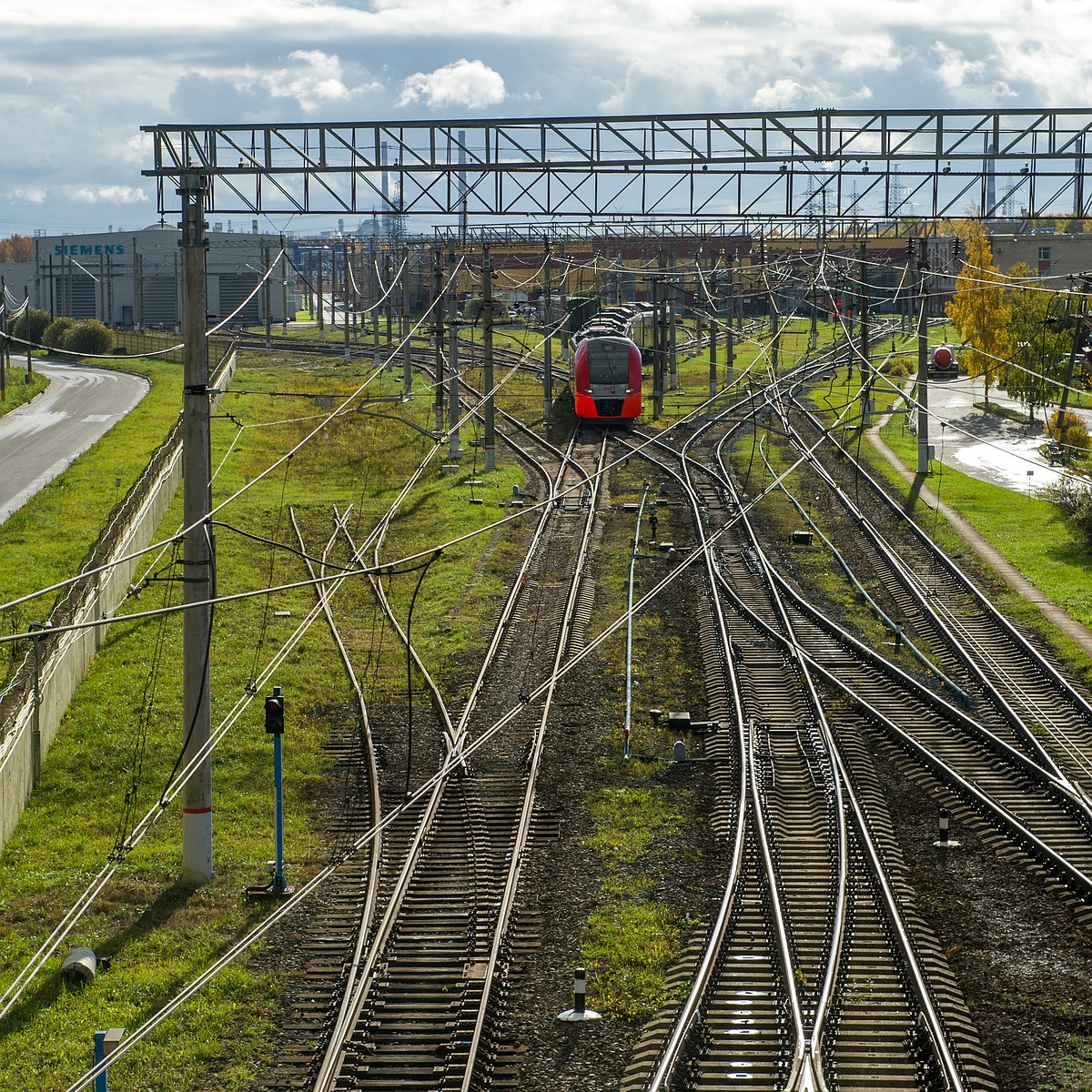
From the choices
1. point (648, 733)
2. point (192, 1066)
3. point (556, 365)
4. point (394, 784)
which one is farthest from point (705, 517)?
point (556, 365)

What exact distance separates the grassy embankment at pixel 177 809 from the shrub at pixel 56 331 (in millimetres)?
48028

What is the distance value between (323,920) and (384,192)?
9737mm

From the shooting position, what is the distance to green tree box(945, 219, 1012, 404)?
49.8 m

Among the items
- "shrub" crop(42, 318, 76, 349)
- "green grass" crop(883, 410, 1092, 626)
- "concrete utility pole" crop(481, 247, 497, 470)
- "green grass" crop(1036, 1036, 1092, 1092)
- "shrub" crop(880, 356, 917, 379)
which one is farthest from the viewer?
"shrub" crop(42, 318, 76, 349)

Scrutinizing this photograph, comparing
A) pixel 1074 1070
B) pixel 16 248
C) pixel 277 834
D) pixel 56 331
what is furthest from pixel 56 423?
pixel 16 248

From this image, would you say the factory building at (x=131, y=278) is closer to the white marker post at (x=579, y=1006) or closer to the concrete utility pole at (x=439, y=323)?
the concrete utility pole at (x=439, y=323)

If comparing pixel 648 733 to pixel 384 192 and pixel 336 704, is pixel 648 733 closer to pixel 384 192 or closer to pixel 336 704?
pixel 336 704

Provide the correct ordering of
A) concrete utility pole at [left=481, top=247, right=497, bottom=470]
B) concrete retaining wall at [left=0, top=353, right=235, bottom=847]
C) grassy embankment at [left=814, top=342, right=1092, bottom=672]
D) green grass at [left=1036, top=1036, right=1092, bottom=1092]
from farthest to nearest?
1. concrete utility pole at [left=481, top=247, right=497, bottom=470]
2. grassy embankment at [left=814, top=342, right=1092, bottom=672]
3. concrete retaining wall at [left=0, top=353, right=235, bottom=847]
4. green grass at [left=1036, top=1036, right=1092, bottom=1092]

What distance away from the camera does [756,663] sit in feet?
63.4

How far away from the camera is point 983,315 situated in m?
53.1

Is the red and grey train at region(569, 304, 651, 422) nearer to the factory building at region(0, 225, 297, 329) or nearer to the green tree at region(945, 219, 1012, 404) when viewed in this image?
the green tree at region(945, 219, 1012, 404)

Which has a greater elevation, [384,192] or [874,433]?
[384,192]

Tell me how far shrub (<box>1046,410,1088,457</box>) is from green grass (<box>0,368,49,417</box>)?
3405cm

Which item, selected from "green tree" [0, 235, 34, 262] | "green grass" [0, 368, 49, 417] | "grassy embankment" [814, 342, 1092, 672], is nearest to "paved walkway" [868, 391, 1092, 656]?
"grassy embankment" [814, 342, 1092, 672]
